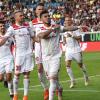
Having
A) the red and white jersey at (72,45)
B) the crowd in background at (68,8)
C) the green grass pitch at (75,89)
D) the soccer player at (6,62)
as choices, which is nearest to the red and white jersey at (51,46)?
the soccer player at (6,62)

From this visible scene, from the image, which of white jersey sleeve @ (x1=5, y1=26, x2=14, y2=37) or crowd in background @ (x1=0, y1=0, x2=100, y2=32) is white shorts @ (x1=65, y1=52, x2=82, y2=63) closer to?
Result: white jersey sleeve @ (x1=5, y1=26, x2=14, y2=37)

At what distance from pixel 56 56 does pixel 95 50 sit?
19972 mm

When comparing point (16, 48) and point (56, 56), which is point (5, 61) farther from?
point (56, 56)

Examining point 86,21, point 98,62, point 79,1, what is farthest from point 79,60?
point 79,1

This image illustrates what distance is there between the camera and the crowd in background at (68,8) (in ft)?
129

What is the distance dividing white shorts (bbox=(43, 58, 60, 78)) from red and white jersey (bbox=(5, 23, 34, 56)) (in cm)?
132

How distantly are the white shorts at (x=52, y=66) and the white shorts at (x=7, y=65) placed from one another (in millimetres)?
2077

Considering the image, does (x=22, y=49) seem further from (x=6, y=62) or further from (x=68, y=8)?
(x=68, y=8)

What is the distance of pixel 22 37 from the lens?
13.4 m

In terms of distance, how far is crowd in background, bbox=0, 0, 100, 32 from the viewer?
39188 millimetres

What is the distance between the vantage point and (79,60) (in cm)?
1684

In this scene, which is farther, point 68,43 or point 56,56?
point 68,43

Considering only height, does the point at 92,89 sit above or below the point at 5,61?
below

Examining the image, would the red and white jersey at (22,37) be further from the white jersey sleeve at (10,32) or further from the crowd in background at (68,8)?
the crowd in background at (68,8)
